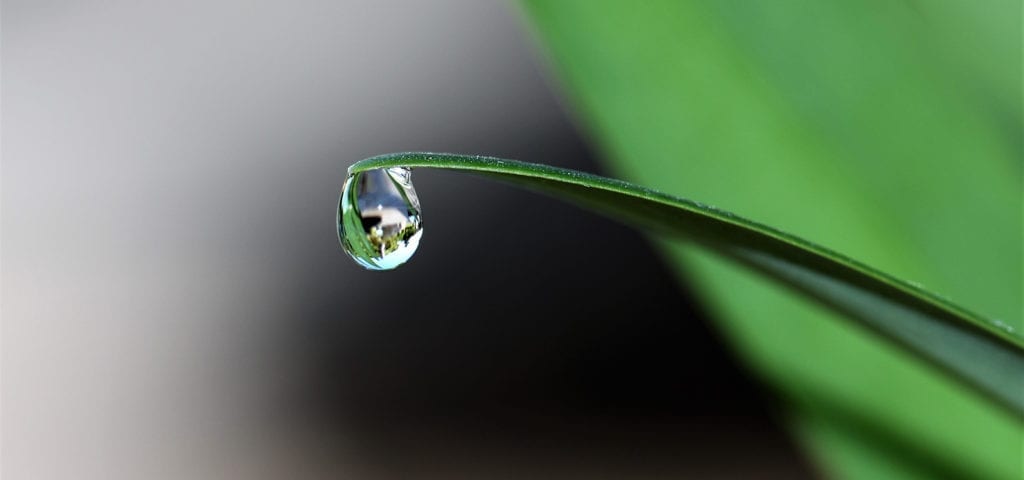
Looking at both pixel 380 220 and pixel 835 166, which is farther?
pixel 835 166

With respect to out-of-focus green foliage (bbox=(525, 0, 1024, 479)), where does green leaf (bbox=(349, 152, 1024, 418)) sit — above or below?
below

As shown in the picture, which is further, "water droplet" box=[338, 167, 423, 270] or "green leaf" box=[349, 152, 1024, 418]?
"water droplet" box=[338, 167, 423, 270]

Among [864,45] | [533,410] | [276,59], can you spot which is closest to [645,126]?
[864,45]

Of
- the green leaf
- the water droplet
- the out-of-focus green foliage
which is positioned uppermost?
the out-of-focus green foliage

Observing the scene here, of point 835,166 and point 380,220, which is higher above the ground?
point 835,166
